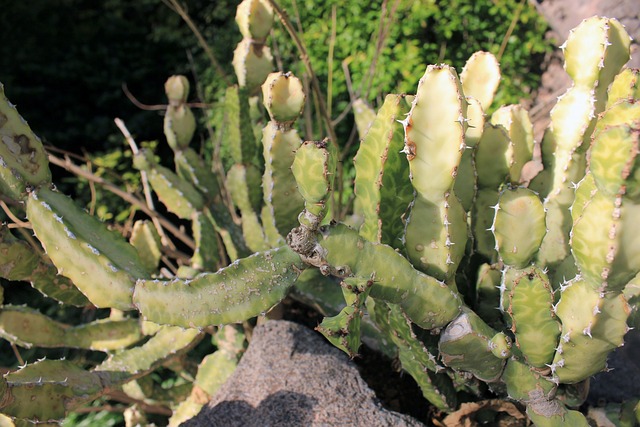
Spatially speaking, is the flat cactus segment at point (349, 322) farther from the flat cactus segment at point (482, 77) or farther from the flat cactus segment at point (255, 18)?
the flat cactus segment at point (255, 18)

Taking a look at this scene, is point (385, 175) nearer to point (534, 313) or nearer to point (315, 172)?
point (315, 172)

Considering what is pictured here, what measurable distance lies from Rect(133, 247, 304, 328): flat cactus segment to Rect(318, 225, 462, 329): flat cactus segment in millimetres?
135

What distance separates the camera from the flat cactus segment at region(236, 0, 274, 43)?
6.84 feet

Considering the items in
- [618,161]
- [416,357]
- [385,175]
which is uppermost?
[618,161]

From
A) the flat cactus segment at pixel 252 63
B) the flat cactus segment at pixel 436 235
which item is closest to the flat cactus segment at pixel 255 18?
the flat cactus segment at pixel 252 63

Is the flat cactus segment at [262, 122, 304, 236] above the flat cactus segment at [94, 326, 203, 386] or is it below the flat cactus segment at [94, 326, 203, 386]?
above

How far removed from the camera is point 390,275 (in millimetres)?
1377

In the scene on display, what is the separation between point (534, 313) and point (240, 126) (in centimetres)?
117

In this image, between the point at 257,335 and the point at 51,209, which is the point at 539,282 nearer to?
the point at 257,335

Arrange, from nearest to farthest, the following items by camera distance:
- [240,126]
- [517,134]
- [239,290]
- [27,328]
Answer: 1. [239,290]
2. [517,134]
3. [27,328]
4. [240,126]

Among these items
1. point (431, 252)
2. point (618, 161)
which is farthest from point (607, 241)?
point (431, 252)

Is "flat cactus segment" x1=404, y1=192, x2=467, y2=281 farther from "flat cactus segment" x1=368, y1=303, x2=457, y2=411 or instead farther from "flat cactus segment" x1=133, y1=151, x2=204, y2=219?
"flat cactus segment" x1=133, y1=151, x2=204, y2=219

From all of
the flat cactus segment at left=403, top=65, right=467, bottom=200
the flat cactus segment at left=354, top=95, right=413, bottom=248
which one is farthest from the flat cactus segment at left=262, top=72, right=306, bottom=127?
the flat cactus segment at left=403, top=65, right=467, bottom=200

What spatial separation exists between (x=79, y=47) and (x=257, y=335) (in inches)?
181
